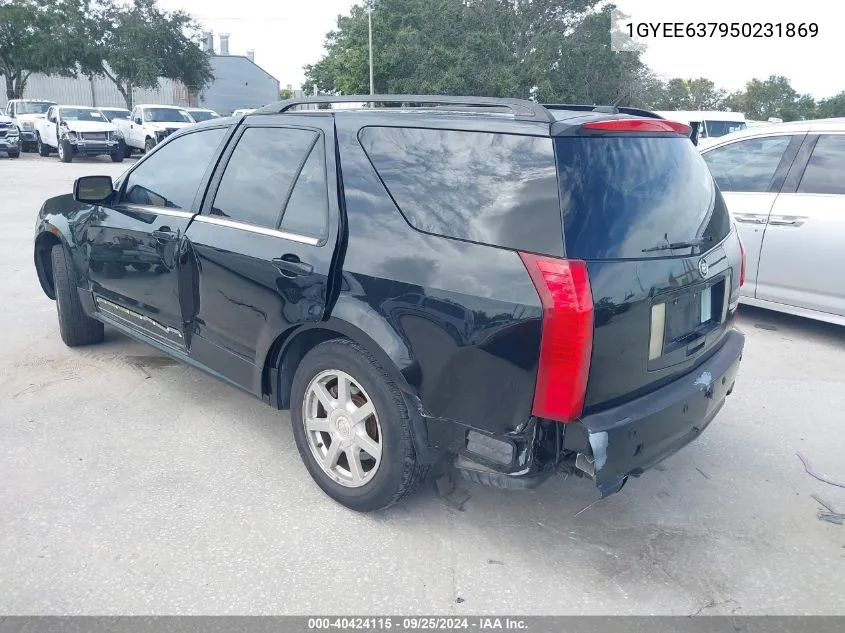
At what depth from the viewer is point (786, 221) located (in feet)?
18.5

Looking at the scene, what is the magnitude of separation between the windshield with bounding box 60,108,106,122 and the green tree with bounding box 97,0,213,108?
1387cm

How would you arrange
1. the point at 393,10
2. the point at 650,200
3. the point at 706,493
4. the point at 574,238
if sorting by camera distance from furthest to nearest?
the point at 393,10 < the point at 706,493 < the point at 650,200 < the point at 574,238

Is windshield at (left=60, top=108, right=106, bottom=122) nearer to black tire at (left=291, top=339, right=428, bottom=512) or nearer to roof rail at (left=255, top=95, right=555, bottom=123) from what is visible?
roof rail at (left=255, top=95, right=555, bottom=123)

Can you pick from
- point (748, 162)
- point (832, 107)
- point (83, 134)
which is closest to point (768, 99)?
point (832, 107)

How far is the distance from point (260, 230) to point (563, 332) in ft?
5.48

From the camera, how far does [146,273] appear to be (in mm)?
4047

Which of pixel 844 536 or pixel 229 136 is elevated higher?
pixel 229 136

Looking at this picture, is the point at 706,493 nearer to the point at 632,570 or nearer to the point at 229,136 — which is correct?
the point at 632,570

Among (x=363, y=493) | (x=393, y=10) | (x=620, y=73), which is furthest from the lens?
(x=393, y=10)

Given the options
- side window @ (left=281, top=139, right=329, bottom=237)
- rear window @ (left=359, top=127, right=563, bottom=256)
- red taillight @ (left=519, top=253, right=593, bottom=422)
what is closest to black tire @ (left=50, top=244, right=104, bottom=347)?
side window @ (left=281, top=139, right=329, bottom=237)

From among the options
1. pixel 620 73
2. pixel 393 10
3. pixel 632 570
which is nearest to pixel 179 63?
pixel 393 10

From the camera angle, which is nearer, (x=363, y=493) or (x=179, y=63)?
(x=363, y=493)

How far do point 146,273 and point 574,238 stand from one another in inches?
106

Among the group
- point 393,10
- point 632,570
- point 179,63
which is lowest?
point 632,570
